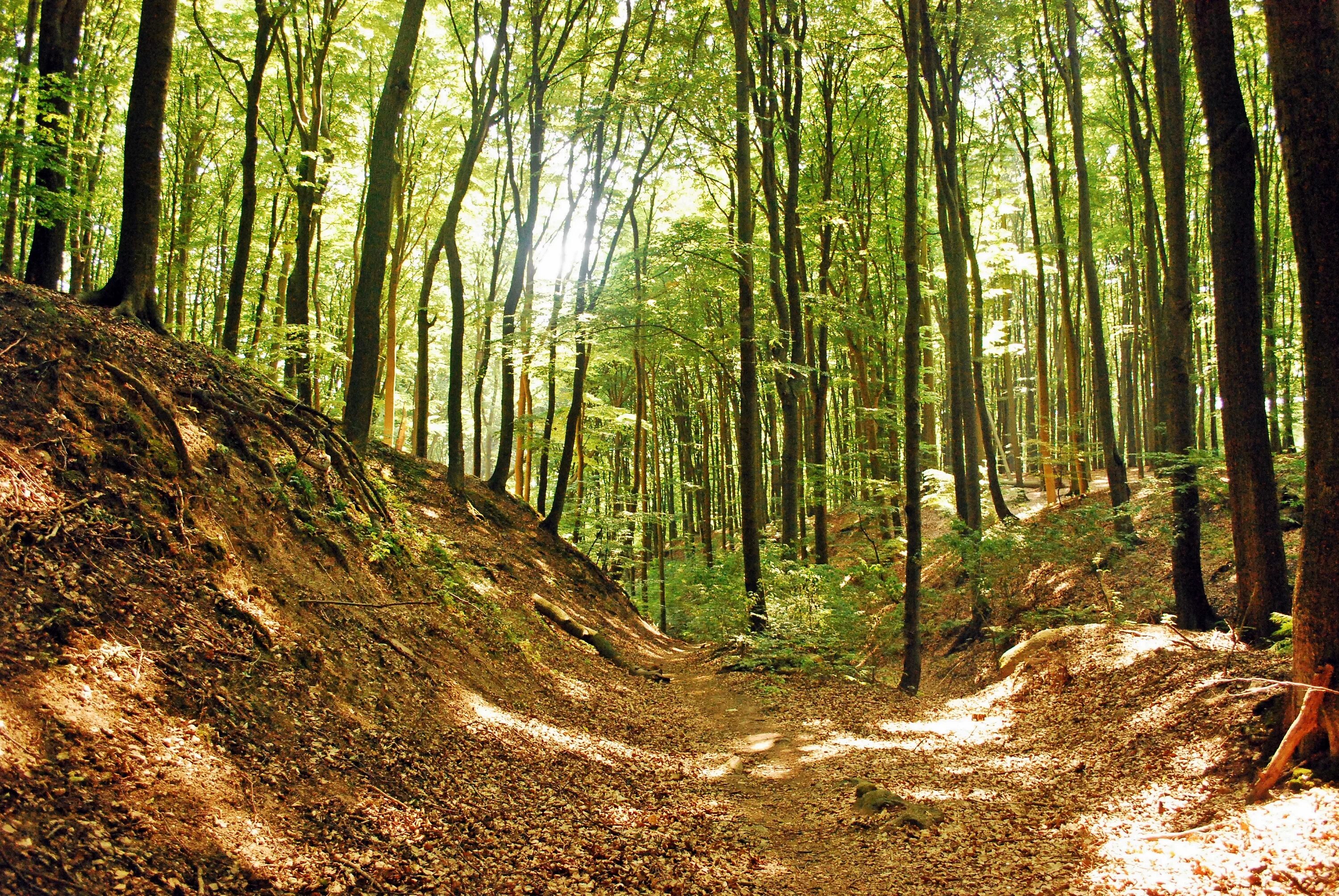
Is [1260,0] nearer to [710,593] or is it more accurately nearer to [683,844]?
[683,844]

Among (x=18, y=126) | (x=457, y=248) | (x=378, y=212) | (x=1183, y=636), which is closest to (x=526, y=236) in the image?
(x=457, y=248)

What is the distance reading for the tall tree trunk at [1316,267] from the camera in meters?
4.48

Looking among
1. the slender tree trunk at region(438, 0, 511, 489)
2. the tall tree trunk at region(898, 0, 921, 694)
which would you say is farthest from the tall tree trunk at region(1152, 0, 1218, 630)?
the slender tree trunk at region(438, 0, 511, 489)

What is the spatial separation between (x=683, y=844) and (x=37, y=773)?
357 centimetres

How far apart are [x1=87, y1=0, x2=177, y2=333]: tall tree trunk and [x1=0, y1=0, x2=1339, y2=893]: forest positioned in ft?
0.14

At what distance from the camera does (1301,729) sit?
4324 mm

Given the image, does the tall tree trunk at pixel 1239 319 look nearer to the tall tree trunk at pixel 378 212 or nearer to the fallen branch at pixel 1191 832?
the fallen branch at pixel 1191 832

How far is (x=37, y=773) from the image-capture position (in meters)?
2.86

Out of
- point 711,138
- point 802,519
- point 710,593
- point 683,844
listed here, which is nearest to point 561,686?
point 683,844

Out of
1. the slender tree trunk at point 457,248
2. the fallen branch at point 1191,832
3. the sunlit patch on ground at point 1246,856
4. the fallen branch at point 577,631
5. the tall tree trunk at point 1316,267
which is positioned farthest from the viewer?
the slender tree trunk at point 457,248

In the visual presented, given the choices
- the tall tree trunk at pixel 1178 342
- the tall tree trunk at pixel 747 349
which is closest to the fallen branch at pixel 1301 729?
the tall tree trunk at pixel 1178 342

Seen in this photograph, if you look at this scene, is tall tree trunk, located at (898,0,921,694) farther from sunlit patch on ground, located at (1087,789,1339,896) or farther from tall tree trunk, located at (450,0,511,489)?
tall tree trunk, located at (450,0,511,489)

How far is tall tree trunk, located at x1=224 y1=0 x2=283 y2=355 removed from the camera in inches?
502

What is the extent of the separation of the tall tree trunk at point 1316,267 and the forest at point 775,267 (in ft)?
0.06
